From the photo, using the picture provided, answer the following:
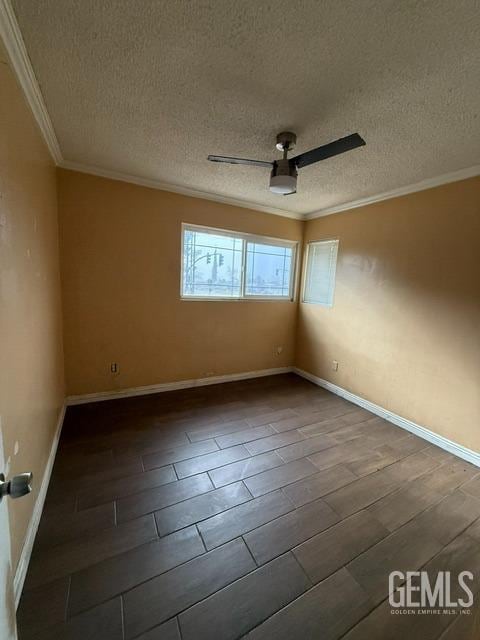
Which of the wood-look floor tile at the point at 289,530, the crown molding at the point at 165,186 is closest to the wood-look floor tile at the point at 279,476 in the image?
the wood-look floor tile at the point at 289,530

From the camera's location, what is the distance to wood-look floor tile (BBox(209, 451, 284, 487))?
5.94 feet

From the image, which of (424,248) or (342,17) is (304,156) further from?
(424,248)

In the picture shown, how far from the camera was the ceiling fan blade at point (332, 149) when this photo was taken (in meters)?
1.34

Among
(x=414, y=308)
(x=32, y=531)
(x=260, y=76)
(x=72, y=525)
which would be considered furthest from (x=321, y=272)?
(x=32, y=531)

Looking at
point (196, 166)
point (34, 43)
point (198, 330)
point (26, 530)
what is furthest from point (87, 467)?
point (196, 166)

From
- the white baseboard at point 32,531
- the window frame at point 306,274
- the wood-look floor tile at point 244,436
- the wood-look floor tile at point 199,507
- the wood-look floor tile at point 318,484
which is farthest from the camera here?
the window frame at point 306,274

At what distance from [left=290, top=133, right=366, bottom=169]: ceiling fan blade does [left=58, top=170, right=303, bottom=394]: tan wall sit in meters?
1.69

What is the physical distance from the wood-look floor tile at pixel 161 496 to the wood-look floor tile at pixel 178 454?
0.76ft

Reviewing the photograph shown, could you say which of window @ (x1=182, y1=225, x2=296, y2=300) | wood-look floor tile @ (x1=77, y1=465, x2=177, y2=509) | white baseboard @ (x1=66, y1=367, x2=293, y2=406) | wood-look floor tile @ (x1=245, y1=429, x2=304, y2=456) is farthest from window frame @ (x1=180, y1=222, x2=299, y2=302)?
wood-look floor tile @ (x1=77, y1=465, x2=177, y2=509)

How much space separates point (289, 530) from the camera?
4.78 ft

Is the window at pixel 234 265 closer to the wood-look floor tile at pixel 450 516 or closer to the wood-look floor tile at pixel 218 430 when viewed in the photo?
the wood-look floor tile at pixel 218 430

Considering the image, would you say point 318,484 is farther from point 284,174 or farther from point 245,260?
point 245,260

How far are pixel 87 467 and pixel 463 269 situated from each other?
3344 millimetres

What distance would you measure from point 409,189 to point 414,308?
3.82 ft
